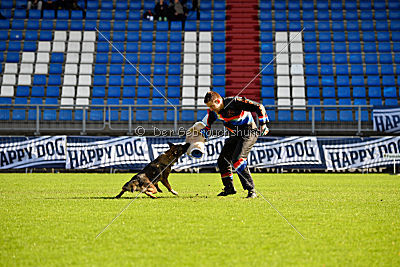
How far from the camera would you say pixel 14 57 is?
1052 inches

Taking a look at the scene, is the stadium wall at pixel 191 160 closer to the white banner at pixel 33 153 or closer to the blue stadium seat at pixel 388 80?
the white banner at pixel 33 153

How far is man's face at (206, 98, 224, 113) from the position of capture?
8543mm

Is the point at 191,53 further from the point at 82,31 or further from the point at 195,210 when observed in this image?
the point at 195,210

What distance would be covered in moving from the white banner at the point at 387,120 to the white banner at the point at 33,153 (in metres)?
12.0

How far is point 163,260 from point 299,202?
15.4ft

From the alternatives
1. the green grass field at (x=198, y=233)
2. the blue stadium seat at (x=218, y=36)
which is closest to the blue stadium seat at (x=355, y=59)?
the blue stadium seat at (x=218, y=36)

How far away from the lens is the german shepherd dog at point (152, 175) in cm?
845

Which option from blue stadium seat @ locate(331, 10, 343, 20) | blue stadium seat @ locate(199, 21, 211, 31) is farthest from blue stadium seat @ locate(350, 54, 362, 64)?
blue stadium seat @ locate(199, 21, 211, 31)

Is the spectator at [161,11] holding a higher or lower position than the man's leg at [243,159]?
higher

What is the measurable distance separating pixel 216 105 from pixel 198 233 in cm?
372

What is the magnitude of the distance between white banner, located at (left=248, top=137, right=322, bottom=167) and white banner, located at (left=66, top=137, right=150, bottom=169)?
433 cm

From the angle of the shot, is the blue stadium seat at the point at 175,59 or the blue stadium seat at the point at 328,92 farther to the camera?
the blue stadium seat at the point at 175,59

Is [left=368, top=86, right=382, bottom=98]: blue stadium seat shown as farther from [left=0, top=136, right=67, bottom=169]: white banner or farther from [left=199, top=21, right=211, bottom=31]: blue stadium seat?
[left=0, top=136, right=67, bottom=169]: white banner

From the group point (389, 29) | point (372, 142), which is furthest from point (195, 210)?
point (389, 29)
